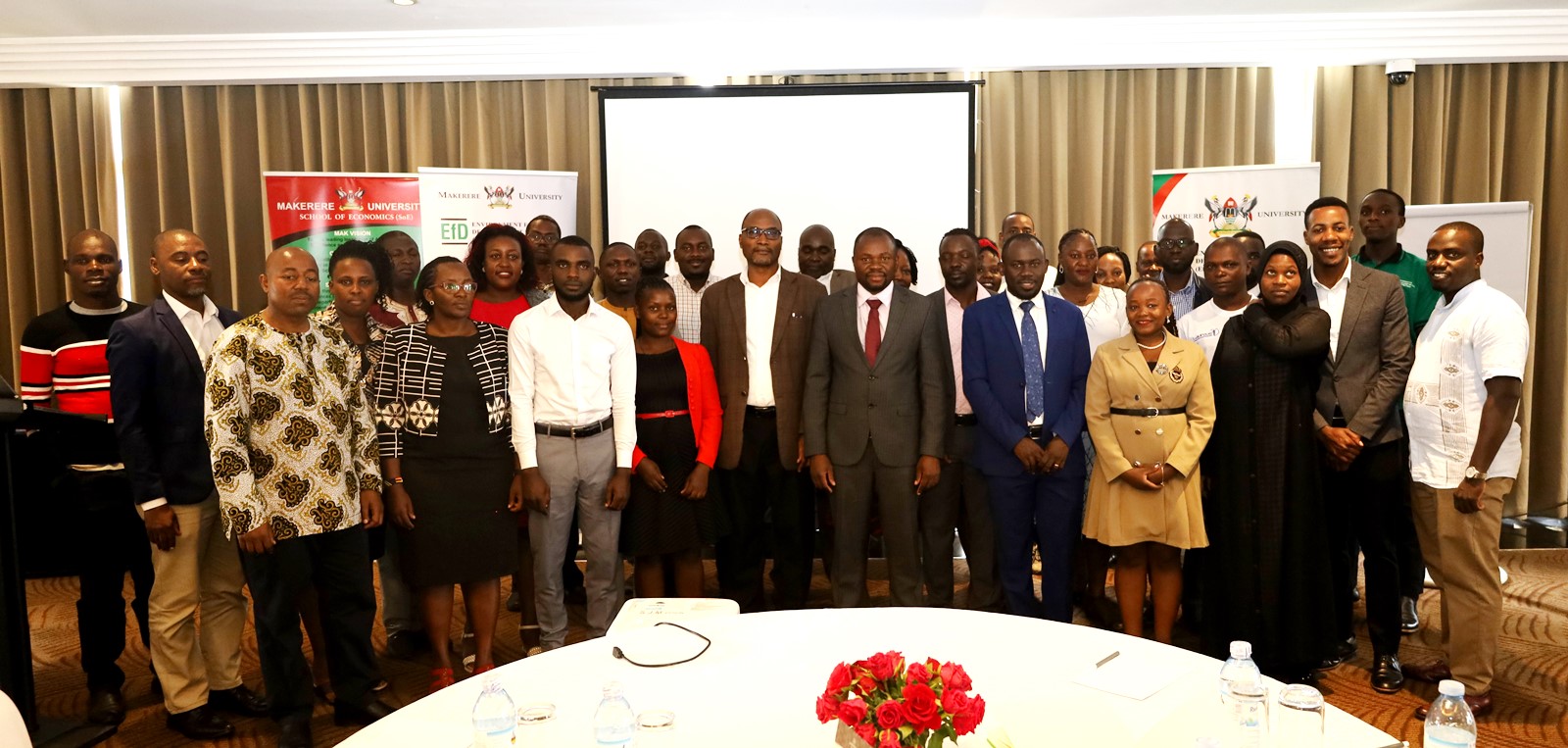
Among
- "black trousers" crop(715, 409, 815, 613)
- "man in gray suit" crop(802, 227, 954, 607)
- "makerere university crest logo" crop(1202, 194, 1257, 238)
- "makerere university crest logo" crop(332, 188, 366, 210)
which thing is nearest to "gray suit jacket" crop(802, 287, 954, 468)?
"man in gray suit" crop(802, 227, 954, 607)

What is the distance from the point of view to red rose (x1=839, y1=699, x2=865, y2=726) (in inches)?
51.7

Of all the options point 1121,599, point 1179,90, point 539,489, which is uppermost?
point 1179,90

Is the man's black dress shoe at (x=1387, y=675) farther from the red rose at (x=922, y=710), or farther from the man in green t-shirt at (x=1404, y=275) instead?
the red rose at (x=922, y=710)

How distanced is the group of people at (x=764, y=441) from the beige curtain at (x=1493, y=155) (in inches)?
96.0

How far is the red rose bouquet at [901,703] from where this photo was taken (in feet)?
4.21

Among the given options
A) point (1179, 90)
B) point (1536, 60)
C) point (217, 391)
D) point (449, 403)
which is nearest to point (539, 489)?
point (449, 403)

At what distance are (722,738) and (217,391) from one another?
2.08 meters

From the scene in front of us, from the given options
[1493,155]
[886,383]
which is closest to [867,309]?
[886,383]

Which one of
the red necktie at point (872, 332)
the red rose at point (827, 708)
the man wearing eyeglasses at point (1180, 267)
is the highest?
the man wearing eyeglasses at point (1180, 267)

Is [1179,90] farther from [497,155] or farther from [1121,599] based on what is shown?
[497,155]

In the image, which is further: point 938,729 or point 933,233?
Answer: point 933,233

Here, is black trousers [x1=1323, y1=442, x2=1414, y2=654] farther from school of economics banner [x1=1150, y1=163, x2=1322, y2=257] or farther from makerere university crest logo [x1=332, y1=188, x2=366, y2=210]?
makerere university crest logo [x1=332, y1=188, x2=366, y2=210]

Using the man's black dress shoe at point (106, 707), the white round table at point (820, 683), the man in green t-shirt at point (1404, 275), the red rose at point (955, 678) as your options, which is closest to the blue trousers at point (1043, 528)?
the man in green t-shirt at point (1404, 275)

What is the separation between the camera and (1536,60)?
5.93 meters
